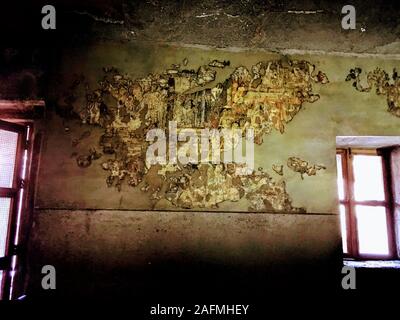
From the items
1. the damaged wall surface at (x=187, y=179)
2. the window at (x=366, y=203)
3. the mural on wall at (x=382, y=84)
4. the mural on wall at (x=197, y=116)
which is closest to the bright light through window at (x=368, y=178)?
the window at (x=366, y=203)

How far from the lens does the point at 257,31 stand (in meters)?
2.82

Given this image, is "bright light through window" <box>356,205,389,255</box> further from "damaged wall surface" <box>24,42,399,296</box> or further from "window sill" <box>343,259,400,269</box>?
"damaged wall surface" <box>24,42,399,296</box>

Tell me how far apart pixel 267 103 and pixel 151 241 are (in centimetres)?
169

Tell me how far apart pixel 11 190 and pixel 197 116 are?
183cm

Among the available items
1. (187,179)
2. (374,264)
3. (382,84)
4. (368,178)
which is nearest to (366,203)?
(368,178)

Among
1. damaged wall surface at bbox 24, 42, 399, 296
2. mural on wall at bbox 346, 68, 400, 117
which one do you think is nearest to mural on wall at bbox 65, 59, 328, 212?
damaged wall surface at bbox 24, 42, 399, 296

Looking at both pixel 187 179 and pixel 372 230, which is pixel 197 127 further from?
pixel 372 230

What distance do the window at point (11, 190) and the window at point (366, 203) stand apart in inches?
124

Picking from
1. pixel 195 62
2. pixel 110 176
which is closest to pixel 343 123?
pixel 195 62

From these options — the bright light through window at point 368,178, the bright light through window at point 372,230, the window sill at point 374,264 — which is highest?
the bright light through window at point 368,178

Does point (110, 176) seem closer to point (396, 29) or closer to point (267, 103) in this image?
point (267, 103)

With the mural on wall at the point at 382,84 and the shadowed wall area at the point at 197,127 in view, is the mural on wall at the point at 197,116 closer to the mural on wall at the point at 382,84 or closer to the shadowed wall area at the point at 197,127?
the shadowed wall area at the point at 197,127

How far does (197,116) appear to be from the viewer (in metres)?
2.94

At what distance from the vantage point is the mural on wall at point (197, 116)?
9.28ft
